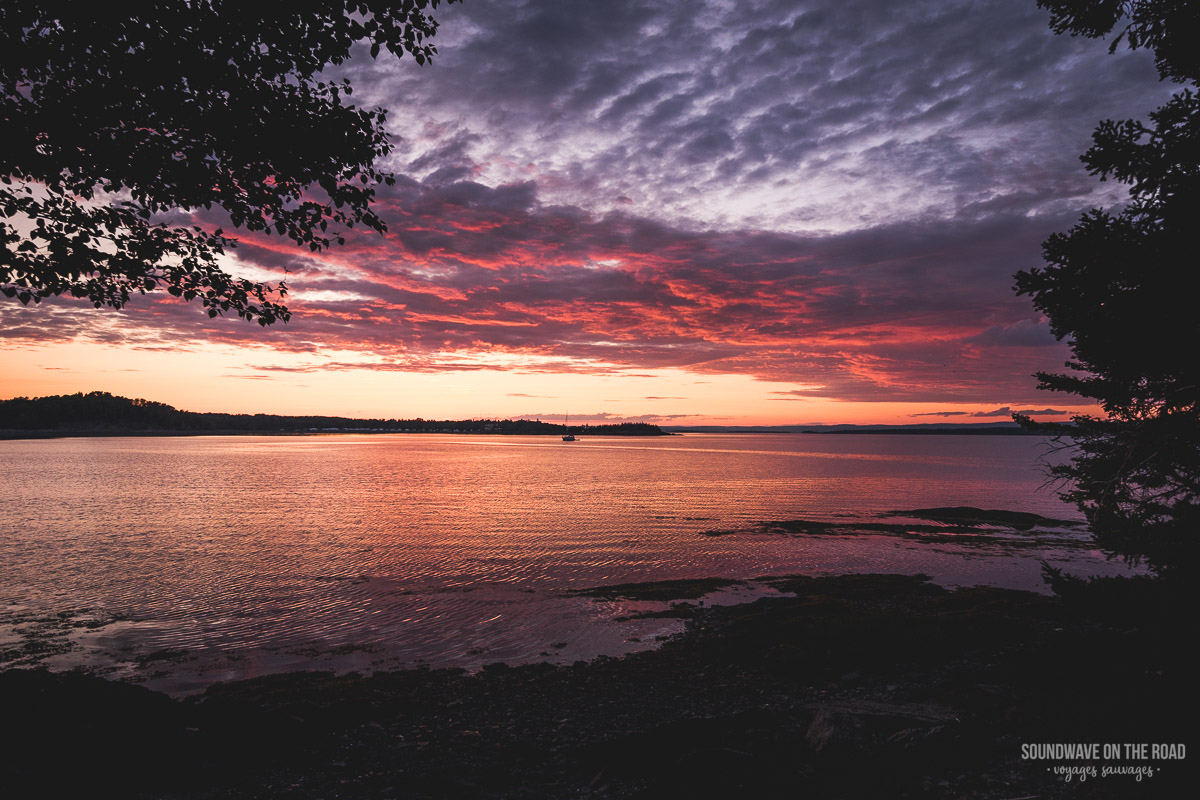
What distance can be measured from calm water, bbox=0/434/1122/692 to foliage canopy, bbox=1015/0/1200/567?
465 inches

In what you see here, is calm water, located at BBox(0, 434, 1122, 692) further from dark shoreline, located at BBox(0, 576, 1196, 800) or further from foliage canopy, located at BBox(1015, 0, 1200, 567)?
foliage canopy, located at BBox(1015, 0, 1200, 567)

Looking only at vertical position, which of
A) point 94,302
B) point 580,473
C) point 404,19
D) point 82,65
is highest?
point 404,19

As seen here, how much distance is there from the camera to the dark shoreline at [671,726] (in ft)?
22.4

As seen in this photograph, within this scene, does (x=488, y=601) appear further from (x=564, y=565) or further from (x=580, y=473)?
(x=580, y=473)

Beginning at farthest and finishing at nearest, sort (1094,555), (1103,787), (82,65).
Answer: (1094,555) < (82,65) < (1103,787)

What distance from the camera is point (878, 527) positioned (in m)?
37.1

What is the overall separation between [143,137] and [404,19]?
504 cm

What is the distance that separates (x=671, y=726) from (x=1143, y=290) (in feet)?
35.2

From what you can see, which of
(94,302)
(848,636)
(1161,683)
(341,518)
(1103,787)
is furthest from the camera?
(341,518)

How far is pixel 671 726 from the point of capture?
840cm

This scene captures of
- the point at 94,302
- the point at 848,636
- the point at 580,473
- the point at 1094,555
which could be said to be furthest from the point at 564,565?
the point at 580,473

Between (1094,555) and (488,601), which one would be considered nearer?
(488,601)

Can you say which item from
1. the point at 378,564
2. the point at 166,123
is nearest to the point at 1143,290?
the point at 166,123

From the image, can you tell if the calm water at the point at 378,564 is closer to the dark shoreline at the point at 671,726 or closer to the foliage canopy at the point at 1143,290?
the dark shoreline at the point at 671,726
